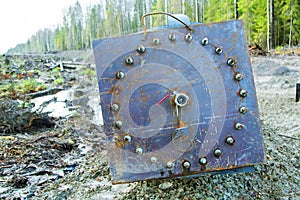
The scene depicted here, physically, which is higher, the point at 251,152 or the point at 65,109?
the point at 251,152

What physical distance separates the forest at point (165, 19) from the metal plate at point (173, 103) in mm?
2276

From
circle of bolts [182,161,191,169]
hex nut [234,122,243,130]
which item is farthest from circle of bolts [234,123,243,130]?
circle of bolts [182,161,191,169]

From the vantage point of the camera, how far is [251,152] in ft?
7.93

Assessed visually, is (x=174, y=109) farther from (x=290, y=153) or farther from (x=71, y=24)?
(x=71, y=24)

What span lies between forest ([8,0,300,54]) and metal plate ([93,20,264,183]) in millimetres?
2276

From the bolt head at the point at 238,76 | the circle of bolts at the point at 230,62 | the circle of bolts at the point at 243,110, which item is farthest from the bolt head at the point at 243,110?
the circle of bolts at the point at 230,62

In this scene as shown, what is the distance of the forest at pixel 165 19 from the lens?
23.6m

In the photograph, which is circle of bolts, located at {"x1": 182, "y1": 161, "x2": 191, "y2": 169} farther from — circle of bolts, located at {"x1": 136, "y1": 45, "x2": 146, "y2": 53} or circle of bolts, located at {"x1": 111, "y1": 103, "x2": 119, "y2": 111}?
circle of bolts, located at {"x1": 136, "y1": 45, "x2": 146, "y2": 53}

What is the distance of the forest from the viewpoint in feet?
77.4

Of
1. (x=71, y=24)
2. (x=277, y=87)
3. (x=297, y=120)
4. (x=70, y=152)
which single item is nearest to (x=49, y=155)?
(x=70, y=152)

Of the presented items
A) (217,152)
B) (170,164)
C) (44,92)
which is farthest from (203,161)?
(44,92)

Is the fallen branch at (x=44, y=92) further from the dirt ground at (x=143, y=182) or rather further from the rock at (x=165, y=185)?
the rock at (x=165, y=185)

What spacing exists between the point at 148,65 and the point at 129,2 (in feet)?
179

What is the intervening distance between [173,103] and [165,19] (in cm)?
1655
